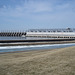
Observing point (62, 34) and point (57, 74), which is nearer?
point (57, 74)

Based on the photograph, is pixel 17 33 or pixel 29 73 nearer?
pixel 29 73

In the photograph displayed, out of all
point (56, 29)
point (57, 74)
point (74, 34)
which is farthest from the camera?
point (56, 29)

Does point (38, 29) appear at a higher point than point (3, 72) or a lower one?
higher

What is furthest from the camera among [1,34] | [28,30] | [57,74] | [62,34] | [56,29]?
[1,34]

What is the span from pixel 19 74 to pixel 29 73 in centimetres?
59

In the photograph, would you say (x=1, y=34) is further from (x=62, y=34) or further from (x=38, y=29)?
(x=62, y=34)

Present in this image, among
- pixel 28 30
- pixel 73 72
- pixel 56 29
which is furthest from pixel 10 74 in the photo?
pixel 28 30

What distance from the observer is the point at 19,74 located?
7.16 meters

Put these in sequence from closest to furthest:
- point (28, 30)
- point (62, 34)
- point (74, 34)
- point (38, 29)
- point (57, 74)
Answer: point (57, 74)
point (74, 34)
point (62, 34)
point (38, 29)
point (28, 30)

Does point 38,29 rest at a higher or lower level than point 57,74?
higher

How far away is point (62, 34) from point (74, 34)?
11.0m

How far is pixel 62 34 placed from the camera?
4218 inches

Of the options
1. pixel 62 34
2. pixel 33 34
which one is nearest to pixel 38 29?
pixel 33 34

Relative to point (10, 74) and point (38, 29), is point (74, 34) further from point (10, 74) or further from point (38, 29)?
point (10, 74)
